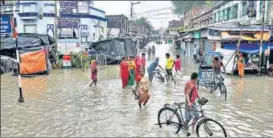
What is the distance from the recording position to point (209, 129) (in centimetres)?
905

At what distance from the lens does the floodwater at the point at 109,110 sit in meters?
10.1

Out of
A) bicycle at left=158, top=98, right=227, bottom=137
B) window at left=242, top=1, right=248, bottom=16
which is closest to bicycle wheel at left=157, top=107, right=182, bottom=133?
bicycle at left=158, top=98, right=227, bottom=137

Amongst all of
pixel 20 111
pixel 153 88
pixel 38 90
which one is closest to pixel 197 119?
pixel 20 111

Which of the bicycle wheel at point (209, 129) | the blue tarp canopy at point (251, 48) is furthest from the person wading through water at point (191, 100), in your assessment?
the blue tarp canopy at point (251, 48)

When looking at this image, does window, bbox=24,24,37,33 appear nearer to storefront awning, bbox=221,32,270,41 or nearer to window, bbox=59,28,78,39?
window, bbox=59,28,78,39

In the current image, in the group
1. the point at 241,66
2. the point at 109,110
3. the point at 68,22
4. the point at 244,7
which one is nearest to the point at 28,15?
the point at 68,22

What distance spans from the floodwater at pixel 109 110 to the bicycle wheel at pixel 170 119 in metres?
0.26

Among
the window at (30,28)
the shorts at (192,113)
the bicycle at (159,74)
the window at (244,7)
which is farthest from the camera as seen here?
the window at (30,28)

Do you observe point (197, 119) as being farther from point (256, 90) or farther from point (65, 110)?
point (256, 90)

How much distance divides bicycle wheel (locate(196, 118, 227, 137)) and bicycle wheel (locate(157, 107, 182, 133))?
2.07 ft

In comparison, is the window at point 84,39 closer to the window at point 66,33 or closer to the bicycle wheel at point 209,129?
the window at point 66,33

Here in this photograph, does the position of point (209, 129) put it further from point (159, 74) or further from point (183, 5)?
point (183, 5)

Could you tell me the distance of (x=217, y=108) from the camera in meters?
13.1

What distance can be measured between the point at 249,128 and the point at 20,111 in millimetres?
7653
